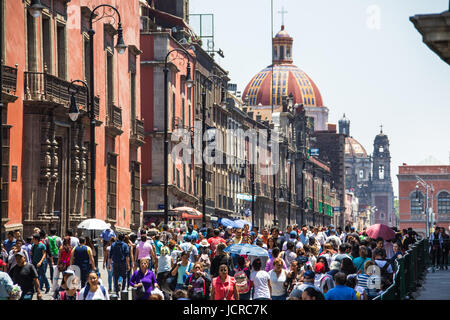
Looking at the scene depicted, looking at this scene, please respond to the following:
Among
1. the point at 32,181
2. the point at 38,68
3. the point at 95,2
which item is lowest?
the point at 32,181

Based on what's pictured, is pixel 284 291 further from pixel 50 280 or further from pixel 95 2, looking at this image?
pixel 95 2

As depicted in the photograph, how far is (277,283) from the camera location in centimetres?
2036

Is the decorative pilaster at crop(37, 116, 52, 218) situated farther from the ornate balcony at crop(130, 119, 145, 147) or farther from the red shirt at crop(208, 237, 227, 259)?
the ornate balcony at crop(130, 119, 145, 147)

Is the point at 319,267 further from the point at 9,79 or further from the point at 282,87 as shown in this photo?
the point at 282,87

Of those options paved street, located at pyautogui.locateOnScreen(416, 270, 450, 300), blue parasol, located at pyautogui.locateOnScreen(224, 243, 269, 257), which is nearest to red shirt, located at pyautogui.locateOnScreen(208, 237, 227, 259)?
blue parasol, located at pyautogui.locateOnScreen(224, 243, 269, 257)

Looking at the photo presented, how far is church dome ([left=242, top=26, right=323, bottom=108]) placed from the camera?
582 ft

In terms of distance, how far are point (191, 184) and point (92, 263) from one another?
1820 inches

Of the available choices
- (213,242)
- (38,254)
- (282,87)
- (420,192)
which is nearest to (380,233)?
(213,242)

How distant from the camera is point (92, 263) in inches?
924

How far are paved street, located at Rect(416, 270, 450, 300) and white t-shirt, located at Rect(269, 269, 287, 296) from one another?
6.87m

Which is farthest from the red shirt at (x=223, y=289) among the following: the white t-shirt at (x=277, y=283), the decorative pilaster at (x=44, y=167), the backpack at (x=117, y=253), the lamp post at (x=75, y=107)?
the decorative pilaster at (x=44, y=167)

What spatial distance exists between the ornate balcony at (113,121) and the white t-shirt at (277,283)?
25.4 metres

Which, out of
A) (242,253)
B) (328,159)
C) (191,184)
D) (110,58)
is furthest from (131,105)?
(328,159)

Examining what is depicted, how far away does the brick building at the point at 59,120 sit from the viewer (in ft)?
110
